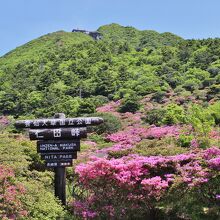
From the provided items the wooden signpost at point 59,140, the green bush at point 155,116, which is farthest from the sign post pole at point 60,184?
the green bush at point 155,116

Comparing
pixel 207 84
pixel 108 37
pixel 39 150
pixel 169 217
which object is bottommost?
pixel 169 217

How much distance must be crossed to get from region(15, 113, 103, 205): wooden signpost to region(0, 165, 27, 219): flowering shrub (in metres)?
1.96

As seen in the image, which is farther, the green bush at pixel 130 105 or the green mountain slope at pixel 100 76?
the green mountain slope at pixel 100 76

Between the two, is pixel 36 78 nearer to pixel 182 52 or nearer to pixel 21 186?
pixel 182 52

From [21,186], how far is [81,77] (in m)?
60.6

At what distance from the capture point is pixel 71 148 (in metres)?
11.9

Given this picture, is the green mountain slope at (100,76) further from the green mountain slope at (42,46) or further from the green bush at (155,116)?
the green bush at (155,116)

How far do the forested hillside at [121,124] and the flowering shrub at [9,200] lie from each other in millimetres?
21

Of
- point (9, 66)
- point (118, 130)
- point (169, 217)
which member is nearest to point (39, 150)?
point (169, 217)

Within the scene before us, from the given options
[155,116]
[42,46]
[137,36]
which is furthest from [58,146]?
[137,36]

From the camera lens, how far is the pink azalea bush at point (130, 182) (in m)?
11.4

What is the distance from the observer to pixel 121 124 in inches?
1610

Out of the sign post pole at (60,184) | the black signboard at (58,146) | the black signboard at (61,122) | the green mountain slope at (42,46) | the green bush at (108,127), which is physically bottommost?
the sign post pole at (60,184)

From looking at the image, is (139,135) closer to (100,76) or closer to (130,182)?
(130,182)
